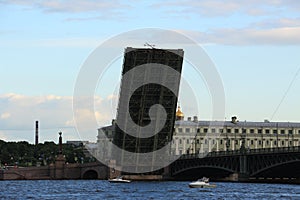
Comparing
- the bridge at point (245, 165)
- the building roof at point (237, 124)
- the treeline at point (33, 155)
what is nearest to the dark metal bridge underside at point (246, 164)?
the bridge at point (245, 165)

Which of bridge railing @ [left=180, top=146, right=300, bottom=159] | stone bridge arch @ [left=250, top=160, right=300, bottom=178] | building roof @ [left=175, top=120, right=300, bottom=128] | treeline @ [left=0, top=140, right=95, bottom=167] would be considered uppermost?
building roof @ [left=175, top=120, right=300, bottom=128]

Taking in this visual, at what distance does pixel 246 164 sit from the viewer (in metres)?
86.4

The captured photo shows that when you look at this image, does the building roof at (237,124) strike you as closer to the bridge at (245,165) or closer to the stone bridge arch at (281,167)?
the bridge at (245,165)

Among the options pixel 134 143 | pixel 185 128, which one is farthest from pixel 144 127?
pixel 185 128

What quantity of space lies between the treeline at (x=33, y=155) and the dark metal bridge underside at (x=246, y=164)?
44.1 meters

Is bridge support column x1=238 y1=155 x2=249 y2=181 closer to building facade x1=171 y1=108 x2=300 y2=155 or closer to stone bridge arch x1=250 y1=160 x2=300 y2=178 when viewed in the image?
stone bridge arch x1=250 y1=160 x2=300 y2=178

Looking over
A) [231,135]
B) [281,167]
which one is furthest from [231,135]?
[281,167]

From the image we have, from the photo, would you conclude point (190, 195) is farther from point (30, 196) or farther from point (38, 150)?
point (38, 150)

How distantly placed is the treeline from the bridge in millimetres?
41937

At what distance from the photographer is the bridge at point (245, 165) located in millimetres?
80125

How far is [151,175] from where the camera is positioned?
93125mm

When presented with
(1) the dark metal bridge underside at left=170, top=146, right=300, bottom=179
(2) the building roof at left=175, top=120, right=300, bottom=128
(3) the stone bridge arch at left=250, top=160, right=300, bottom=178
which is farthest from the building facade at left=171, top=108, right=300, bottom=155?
(3) the stone bridge arch at left=250, top=160, right=300, bottom=178

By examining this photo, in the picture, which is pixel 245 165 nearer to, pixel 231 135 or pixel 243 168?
pixel 243 168

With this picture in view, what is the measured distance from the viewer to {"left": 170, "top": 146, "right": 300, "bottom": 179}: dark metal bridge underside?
79750mm
